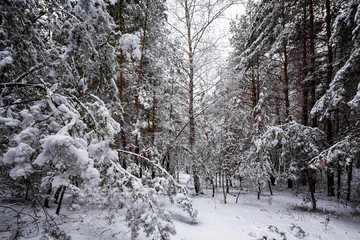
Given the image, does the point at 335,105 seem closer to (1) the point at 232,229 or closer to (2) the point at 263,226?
(2) the point at 263,226

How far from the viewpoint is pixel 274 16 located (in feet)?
29.9

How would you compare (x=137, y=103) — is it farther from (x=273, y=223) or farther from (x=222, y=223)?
(x=273, y=223)

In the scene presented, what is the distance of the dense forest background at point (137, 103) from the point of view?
8.11 ft

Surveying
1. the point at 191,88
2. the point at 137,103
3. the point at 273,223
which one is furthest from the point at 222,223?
the point at 191,88

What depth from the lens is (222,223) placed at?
5676 millimetres

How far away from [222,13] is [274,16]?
10.1ft

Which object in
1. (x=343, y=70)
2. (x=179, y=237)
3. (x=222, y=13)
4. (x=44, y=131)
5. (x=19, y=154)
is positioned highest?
(x=222, y=13)

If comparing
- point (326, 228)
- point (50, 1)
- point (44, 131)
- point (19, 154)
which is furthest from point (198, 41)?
point (326, 228)

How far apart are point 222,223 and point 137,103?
547cm

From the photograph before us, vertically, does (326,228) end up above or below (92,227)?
below

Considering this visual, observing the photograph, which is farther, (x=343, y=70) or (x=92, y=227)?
(x=343, y=70)

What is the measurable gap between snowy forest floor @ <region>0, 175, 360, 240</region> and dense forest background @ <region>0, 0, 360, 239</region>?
2.17 feet

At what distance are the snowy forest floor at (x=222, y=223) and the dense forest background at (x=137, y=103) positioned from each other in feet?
2.17

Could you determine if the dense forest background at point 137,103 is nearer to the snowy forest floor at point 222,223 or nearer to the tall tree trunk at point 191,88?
the tall tree trunk at point 191,88
